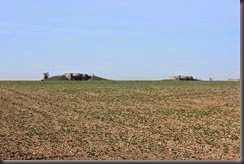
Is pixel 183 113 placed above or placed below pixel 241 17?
below

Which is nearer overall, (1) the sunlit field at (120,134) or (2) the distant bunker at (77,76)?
(1) the sunlit field at (120,134)

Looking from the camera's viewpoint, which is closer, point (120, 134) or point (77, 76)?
point (120, 134)

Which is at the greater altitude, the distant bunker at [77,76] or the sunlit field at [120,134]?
the distant bunker at [77,76]

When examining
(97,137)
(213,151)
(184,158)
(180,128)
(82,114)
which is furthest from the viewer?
(82,114)

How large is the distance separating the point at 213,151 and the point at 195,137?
333cm

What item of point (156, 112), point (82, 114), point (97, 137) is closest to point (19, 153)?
point (97, 137)

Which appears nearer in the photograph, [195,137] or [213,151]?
[213,151]

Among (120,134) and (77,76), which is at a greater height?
(77,76)

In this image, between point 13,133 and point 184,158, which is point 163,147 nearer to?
point 184,158

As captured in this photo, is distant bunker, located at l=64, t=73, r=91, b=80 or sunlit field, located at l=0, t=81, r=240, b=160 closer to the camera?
sunlit field, located at l=0, t=81, r=240, b=160

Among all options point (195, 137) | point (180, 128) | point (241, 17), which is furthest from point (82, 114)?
point (241, 17)

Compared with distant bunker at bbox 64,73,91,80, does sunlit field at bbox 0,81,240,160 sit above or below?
below

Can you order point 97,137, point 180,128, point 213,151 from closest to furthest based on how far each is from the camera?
point 213,151
point 97,137
point 180,128

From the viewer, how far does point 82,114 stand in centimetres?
3088
